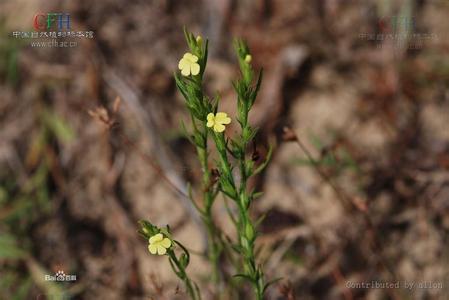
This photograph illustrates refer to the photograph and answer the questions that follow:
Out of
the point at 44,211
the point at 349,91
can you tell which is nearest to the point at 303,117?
the point at 349,91

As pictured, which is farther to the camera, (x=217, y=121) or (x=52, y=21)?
(x=52, y=21)

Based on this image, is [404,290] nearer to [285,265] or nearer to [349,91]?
[285,265]

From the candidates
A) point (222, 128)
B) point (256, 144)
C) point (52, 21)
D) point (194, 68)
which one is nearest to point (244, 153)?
point (222, 128)

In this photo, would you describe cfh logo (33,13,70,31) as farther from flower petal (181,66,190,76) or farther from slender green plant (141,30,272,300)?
flower petal (181,66,190,76)

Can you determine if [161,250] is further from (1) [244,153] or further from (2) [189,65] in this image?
(2) [189,65]

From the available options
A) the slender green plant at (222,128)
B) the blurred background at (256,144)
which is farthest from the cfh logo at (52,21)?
the slender green plant at (222,128)

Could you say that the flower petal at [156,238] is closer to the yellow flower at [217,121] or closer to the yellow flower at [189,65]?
the yellow flower at [217,121]

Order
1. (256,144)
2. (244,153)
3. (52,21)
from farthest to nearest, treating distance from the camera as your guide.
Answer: (52,21) < (256,144) < (244,153)
